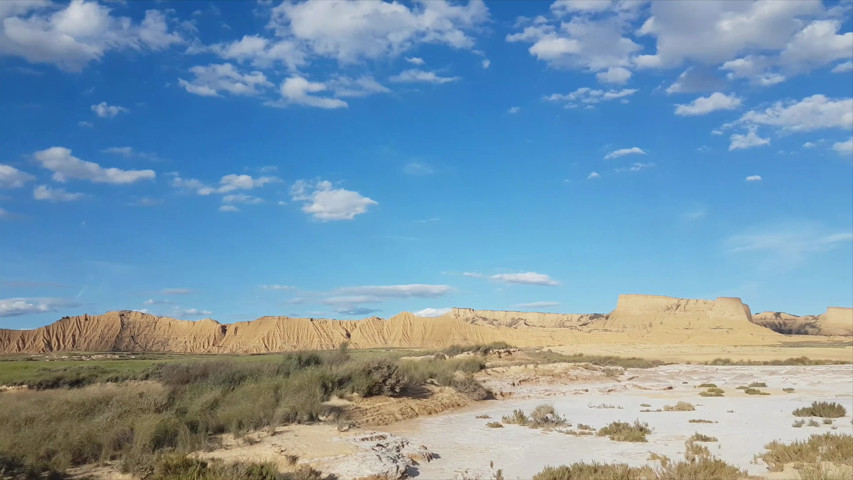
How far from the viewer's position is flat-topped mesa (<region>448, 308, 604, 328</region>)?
430 ft

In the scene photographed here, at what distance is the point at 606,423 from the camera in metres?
14.8

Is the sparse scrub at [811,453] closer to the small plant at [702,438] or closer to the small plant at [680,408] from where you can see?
the small plant at [702,438]

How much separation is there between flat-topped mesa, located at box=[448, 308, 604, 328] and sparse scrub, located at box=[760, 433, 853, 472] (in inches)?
4704

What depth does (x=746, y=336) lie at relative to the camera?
8694cm

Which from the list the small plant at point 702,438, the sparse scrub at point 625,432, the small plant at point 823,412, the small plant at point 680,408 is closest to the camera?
the small plant at point 702,438

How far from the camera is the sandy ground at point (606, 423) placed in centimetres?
1031

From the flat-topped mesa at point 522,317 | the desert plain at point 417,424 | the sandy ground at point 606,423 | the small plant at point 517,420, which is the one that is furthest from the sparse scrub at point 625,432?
the flat-topped mesa at point 522,317

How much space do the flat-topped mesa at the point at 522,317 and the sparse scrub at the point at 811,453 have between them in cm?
11949

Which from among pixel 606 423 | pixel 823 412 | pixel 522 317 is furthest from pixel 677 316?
pixel 606 423

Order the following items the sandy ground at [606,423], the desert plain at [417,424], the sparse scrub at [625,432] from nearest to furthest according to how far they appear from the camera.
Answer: the desert plain at [417,424] → the sandy ground at [606,423] → the sparse scrub at [625,432]

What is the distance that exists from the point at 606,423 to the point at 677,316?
107097 mm

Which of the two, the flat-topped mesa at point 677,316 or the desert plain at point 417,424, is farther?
the flat-topped mesa at point 677,316

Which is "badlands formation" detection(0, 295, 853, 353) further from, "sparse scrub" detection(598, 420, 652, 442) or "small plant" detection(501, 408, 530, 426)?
"sparse scrub" detection(598, 420, 652, 442)

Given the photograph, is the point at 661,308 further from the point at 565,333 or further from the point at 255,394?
the point at 255,394
